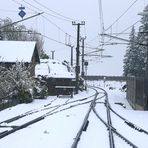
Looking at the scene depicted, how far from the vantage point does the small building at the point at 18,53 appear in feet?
175

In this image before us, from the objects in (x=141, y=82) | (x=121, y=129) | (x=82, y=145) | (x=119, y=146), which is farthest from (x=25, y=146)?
(x=141, y=82)

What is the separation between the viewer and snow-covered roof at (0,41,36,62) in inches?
2120

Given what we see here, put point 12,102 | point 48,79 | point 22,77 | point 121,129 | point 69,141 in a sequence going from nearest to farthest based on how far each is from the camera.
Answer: point 69,141, point 121,129, point 12,102, point 22,77, point 48,79

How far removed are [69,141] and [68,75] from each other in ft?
156

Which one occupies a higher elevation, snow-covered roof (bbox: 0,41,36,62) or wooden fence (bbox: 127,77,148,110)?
snow-covered roof (bbox: 0,41,36,62)

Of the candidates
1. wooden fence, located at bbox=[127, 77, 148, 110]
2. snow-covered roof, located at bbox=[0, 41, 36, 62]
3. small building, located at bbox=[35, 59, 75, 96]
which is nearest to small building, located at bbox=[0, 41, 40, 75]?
snow-covered roof, located at bbox=[0, 41, 36, 62]

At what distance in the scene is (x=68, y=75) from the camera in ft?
210

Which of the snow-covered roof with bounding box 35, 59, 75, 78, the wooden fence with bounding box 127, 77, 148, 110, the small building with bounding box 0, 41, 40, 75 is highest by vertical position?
the small building with bounding box 0, 41, 40, 75

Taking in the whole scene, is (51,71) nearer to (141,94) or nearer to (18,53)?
(18,53)

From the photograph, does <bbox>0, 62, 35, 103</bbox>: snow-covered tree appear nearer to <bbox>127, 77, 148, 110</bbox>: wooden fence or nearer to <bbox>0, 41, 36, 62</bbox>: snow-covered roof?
<bbox>0, 41, 36, 62</bbox>: snow-covered roof

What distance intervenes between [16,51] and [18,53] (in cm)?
97

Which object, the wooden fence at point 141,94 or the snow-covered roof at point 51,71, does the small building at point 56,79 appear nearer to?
the snow-covered roof at point 51,71

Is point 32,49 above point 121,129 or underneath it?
above

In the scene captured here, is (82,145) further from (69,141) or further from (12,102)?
(12,102)
